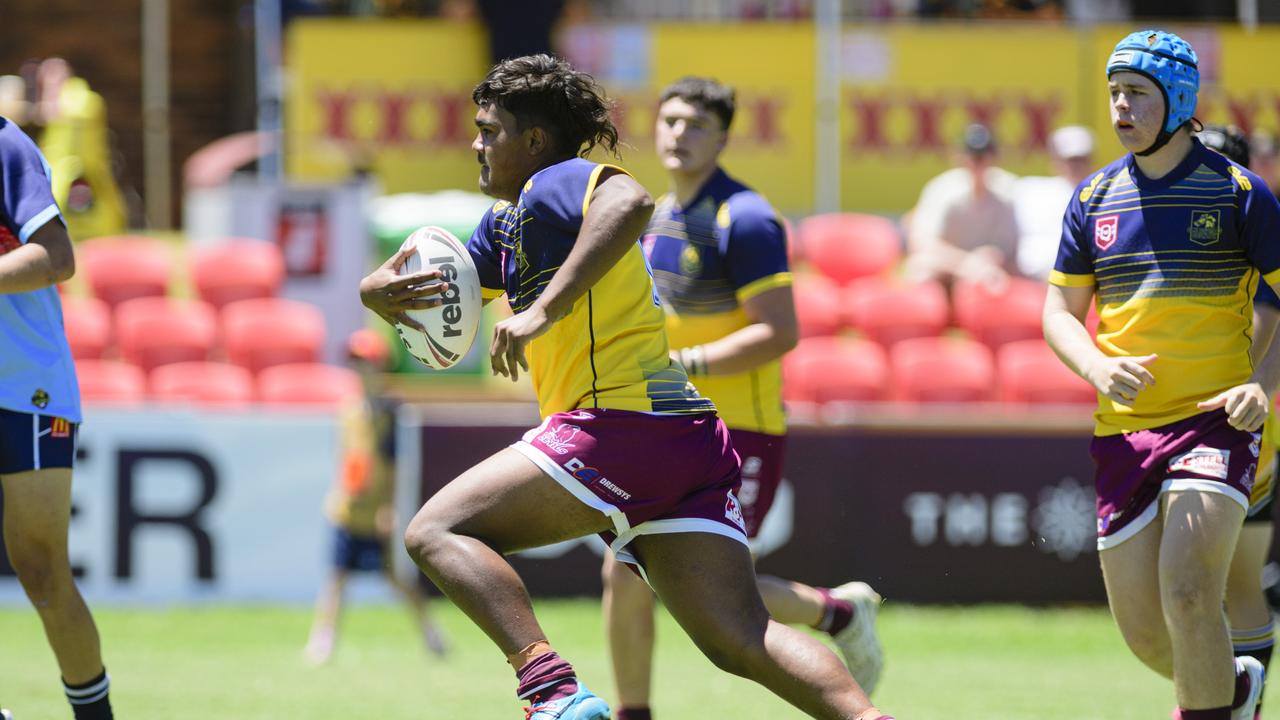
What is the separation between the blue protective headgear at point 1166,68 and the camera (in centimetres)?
495

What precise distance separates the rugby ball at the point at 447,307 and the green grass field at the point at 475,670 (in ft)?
8.71

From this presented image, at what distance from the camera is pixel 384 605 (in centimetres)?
996

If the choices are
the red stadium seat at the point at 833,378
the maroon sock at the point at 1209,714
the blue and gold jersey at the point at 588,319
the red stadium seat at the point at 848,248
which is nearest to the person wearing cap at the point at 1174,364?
the maroon sock at the point at 1209,714

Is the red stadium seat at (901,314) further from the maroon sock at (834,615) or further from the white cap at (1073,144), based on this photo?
the maroon sock at (834,615)

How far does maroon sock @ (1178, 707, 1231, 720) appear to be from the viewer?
16.0ft

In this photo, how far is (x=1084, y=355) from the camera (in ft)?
16.6

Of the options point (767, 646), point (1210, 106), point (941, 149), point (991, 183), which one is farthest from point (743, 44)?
point (767, 646)

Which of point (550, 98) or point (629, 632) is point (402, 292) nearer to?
point (550, 98)

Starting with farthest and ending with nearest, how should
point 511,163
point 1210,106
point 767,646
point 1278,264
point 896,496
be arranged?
point 1210,106, point 896,496, point 1278,264, point 511,163, point 767,646

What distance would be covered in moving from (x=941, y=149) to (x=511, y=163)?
9.78m

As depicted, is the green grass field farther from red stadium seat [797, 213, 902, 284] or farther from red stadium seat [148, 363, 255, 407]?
red stadium seat [797, 213, 902, 284]

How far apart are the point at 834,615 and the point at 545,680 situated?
7.17 feet

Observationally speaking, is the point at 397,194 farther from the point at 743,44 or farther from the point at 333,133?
the point at 743,44

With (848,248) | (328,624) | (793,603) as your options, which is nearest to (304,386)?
(328,624)
